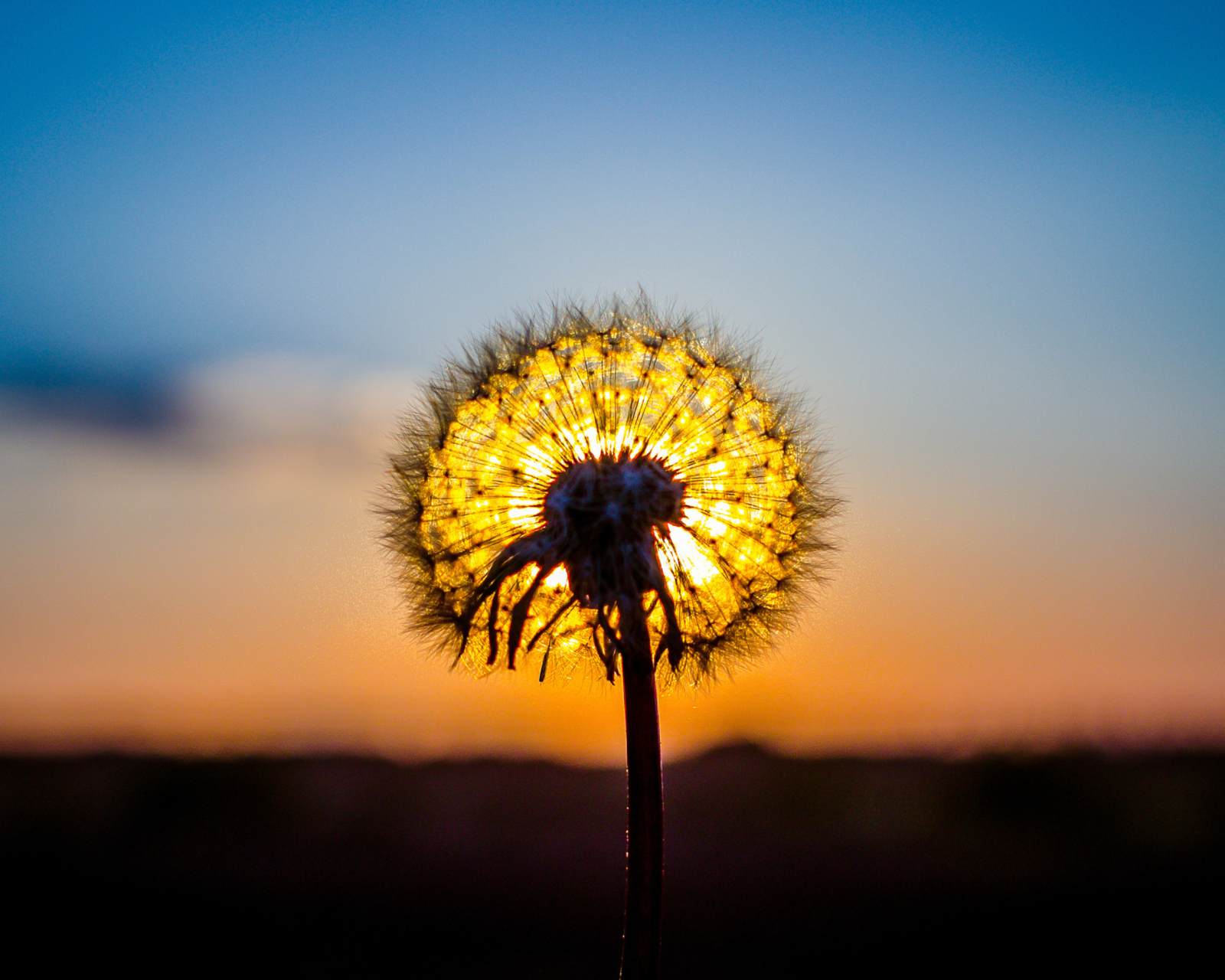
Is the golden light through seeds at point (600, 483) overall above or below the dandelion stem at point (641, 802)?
above

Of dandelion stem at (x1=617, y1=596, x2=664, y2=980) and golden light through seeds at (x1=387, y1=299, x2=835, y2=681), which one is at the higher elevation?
golden light through seeds at (x1=387, y1=299, x2=835, y2=681)

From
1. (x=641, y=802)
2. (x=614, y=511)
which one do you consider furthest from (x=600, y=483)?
(x=641, y=802)

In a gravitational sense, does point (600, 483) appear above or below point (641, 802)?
above

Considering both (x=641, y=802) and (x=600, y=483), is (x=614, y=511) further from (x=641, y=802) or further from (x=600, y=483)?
(x=641, y=802)

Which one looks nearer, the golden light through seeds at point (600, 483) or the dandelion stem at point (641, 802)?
the dandelion stem at point (641, 802)
